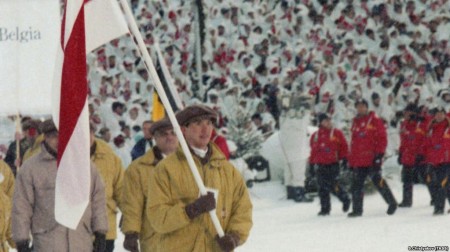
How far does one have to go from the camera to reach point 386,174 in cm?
2252

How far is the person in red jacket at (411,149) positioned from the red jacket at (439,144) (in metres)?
0.71

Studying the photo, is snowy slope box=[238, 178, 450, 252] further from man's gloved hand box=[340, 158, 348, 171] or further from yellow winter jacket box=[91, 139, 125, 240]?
yellow winter jacket box=[91, 139, 125, 240]

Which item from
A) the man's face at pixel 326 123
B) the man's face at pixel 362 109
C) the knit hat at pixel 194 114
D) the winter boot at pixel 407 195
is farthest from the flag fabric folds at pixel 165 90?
the knit hat at pixel 194 114

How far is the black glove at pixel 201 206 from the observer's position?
7.95 meters

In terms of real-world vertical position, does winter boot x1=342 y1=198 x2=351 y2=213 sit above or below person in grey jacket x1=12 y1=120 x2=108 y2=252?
below

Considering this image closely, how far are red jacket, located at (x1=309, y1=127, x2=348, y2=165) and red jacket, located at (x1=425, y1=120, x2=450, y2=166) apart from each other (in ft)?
4.44

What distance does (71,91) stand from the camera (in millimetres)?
7855

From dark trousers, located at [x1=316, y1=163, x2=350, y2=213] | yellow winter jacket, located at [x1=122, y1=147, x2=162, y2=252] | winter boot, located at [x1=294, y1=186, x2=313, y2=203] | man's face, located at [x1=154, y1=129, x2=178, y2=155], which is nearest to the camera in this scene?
yellow winter jacket, located at [x1=122, y1=147, x2=162, y2=252]

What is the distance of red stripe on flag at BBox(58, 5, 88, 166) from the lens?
25.7 feet

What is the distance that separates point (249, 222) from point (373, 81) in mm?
20107

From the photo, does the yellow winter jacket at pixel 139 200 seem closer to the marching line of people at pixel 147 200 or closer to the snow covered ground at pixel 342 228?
the marching line of people at pixel 147 200

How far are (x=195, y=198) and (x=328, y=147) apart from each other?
1099 cm

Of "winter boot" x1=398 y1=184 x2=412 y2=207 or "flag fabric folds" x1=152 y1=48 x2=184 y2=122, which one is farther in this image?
"winter boot" x1=398 y1=184 x2=412 y2=207

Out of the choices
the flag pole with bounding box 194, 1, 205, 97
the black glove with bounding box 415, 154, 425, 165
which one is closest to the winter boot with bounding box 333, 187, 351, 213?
the black glove with bounding box 415, 154, 425, 165
